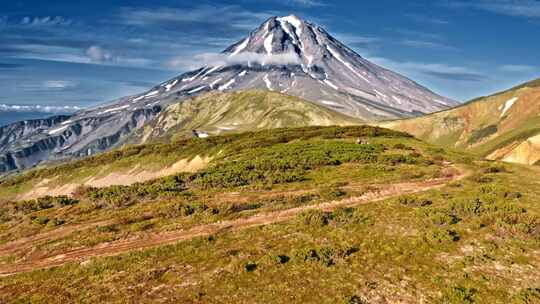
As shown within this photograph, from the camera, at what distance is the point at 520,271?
22188mm

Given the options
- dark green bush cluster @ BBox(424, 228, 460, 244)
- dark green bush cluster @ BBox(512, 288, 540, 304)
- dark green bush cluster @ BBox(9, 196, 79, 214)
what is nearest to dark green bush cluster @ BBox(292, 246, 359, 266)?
dark green bush cluster @ BBox(424, 228, 460, 244)

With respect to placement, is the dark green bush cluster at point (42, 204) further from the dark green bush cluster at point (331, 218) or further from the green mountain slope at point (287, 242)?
the dark green bush cluster at point (331, 218)

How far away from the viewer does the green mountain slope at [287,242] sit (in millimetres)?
20875

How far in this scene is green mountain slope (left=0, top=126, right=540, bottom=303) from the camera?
20.9 metres

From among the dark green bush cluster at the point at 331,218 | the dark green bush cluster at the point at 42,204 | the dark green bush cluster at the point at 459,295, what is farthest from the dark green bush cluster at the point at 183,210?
the dark green bush cluster at the point at 459,295

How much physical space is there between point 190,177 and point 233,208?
67.3 ft

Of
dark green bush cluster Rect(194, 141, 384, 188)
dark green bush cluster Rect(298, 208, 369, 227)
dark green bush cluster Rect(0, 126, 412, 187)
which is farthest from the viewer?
dark green bush cluster Rect(0, 126, 412, 187)

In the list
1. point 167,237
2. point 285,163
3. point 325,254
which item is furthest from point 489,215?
point 285,163

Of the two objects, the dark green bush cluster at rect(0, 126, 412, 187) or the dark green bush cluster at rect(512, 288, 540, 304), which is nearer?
the dark green bush cluster at rect(512, 288, 540, 304)

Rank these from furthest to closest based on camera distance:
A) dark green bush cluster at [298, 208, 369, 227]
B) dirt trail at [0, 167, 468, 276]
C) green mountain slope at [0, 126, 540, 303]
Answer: dark green bush cluster at [298, 208, 369, 227]
dirt trail at [0, 167, 468, 276]
green mountain slope at [0, 126, 540, 303]

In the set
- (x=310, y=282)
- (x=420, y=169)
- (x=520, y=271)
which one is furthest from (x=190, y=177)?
(x=520, y=271)

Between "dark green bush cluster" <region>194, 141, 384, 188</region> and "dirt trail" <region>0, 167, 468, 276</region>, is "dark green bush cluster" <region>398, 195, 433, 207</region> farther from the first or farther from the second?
"dark green bush cluster" <region>194, 141, 384, 188</region>

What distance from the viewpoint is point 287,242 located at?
2672cm

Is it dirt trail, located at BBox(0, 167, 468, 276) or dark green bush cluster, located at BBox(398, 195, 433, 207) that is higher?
dark green bush cluster, located at BBox(398, 195, 433, 207)
